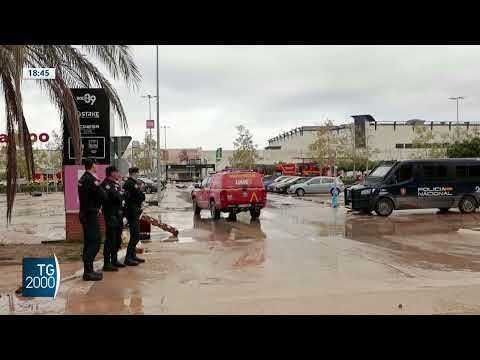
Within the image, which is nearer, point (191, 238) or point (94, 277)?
point (94, 277)

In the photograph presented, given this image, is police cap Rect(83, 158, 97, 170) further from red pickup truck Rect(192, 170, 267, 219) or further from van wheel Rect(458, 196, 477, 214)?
van wheel Rect(458, 196, 477, 214)

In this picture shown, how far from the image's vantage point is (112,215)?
9320 millimetres

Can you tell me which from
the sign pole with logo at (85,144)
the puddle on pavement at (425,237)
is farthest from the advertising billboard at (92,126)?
the puddle on pavement at (425,237)

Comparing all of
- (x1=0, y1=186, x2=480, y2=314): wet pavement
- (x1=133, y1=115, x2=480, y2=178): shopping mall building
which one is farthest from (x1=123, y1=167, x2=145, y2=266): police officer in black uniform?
(x1=133, y1=115, x2=480, y2=178): shopping mall building

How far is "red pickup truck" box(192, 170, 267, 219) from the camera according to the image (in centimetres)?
1941

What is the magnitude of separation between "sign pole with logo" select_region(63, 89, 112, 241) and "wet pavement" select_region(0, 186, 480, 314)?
6.65ft

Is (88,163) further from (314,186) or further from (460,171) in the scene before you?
(314,186)

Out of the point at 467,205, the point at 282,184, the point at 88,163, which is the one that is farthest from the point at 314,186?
the point at 88,163

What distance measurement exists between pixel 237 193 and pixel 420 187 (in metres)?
6.97

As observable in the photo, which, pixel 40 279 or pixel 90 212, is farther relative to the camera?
pixel 90 212

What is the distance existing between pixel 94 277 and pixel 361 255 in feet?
17.9
